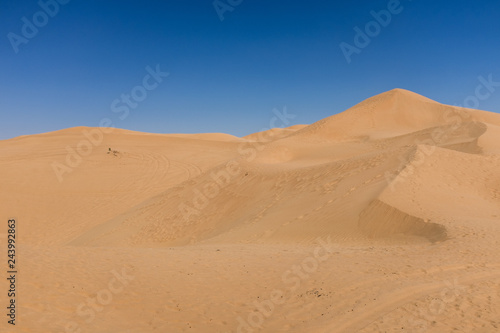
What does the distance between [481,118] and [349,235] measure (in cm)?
3312

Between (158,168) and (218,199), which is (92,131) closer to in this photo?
(158,168)

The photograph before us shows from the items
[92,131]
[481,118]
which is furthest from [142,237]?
[92,131]

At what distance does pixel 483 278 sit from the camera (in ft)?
21.8

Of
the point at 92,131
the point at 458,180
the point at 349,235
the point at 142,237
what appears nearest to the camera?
the point at 349,235
